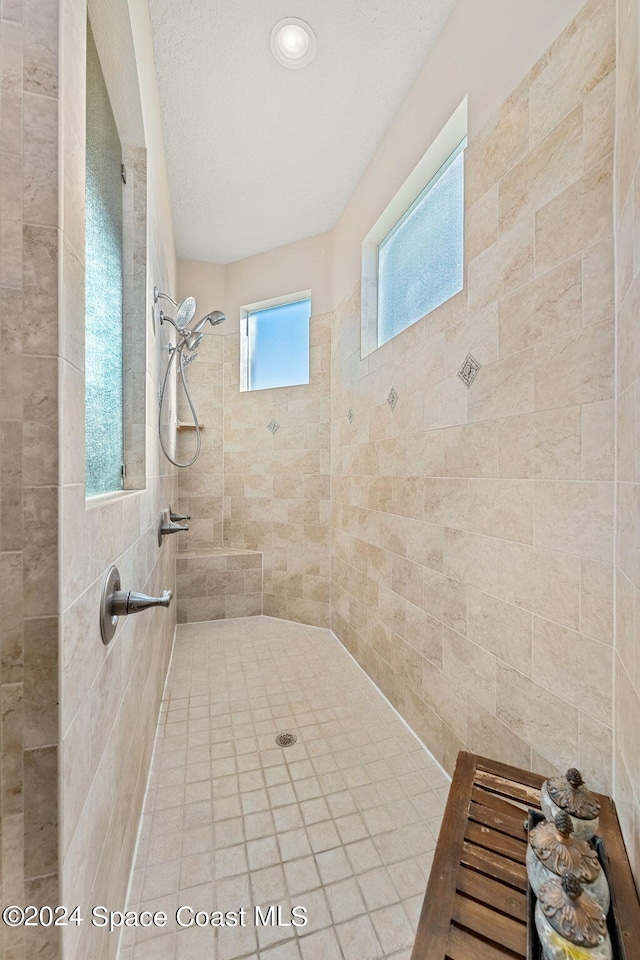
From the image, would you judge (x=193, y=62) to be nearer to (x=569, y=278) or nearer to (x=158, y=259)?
(x=158, y=259)

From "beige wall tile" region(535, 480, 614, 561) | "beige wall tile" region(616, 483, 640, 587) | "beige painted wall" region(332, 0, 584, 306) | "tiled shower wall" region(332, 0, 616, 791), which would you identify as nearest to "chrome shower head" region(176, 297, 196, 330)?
"beige painted wall" region(332, 0, 584, 306)

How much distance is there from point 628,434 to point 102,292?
1.46 metres

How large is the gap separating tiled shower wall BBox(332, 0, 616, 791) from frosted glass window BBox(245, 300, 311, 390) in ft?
4.90

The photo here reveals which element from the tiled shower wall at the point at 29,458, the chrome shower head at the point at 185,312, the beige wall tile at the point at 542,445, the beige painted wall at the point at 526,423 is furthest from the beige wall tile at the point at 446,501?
the chrome shower head at the point at 185,312

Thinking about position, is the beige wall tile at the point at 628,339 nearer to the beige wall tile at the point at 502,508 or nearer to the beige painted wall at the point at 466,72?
the beige wall tile at the point at 502,508

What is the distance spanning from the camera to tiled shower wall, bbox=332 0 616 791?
0.98 m

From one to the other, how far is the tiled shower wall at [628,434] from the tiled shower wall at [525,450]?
0.06m

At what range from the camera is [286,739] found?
1.73 meters

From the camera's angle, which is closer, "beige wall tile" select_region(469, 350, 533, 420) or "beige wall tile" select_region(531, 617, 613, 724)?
"beige wall tile" select_region(531, 617, 613, 724)

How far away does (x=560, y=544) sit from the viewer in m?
1.06

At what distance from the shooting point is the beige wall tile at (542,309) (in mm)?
1039

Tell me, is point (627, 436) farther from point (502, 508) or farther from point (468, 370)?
point (468, 370)

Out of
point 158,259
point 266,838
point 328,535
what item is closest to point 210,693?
point 266,838

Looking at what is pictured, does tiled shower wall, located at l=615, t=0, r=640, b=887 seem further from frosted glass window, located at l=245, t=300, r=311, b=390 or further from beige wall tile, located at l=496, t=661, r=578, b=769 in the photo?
frosted glass window, located at l=245, t=300, r=311, b=390
